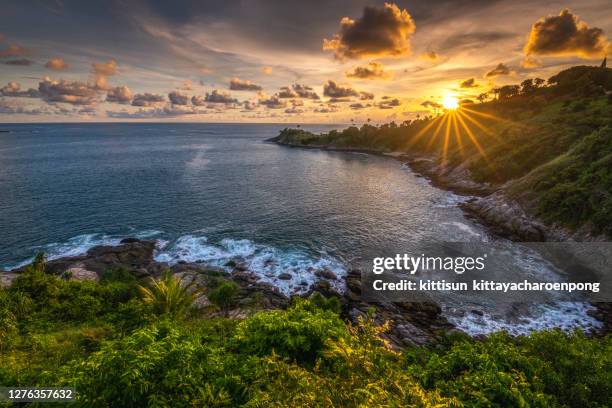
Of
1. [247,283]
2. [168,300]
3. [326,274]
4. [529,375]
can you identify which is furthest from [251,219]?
[529,375]

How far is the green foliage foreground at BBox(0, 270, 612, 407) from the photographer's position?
809cm

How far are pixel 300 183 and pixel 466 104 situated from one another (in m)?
151

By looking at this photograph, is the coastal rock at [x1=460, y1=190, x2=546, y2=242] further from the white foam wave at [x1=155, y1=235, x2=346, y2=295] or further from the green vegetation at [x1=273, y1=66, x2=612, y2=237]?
the white foam wave at [x1=155, y1=235, x2=346, y2=295]

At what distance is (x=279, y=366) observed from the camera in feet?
27.8

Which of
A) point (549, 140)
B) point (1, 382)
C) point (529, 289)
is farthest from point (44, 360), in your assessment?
point (549, 140)

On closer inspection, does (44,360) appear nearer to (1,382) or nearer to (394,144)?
(1,382)

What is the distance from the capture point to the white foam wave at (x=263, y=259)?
39062 mm

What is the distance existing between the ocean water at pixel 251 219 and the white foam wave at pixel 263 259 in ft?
0.49

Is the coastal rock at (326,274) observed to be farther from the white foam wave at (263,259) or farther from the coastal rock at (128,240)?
the coastal rock at (128,240)

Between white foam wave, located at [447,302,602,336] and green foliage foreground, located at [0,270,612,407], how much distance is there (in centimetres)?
1086

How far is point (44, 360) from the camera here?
1491 centimetres

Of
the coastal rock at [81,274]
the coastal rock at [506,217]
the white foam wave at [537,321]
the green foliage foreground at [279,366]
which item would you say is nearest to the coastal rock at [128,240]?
the coastal rock at [81,274]

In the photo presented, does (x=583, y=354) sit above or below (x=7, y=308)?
above

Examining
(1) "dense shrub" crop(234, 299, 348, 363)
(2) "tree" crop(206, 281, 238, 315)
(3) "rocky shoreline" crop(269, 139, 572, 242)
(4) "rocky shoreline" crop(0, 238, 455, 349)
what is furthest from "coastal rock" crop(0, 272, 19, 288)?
(3) "rocky shoreline" crop(269, 139, 572, 242)
